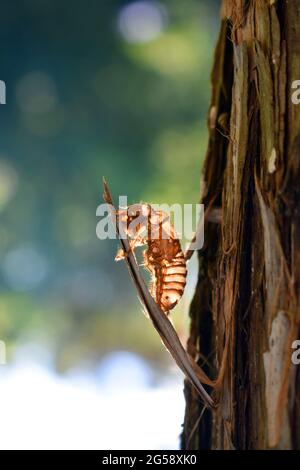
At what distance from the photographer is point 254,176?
159cm

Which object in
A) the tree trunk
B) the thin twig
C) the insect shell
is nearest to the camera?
the tree trunk

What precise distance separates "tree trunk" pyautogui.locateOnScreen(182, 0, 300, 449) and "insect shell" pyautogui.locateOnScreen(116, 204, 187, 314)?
0.10 meters

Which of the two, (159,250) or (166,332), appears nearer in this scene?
(166,332)

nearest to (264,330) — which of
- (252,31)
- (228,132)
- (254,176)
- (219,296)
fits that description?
(219,296)

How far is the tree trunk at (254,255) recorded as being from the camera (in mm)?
1411

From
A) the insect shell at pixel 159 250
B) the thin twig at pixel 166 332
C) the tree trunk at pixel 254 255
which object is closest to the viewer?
the tree trunk at pixel 254 255

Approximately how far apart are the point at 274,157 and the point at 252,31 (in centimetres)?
37

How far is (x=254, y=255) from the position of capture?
5.15 feet

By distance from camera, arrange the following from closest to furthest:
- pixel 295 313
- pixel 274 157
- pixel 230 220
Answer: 1. pixel 295 313
2. pixel 274 157
3. pixel 230 220

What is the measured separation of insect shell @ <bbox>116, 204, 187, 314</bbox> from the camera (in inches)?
70.0

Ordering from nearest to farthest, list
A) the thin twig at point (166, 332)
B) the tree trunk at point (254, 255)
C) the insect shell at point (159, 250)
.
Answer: the tree trunk at point (254, 255), the thin twig at point (166, 332), the insect shell at point (159, 250)

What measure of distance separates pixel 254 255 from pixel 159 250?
0.33m

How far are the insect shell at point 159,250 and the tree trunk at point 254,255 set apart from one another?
0.31 feet
